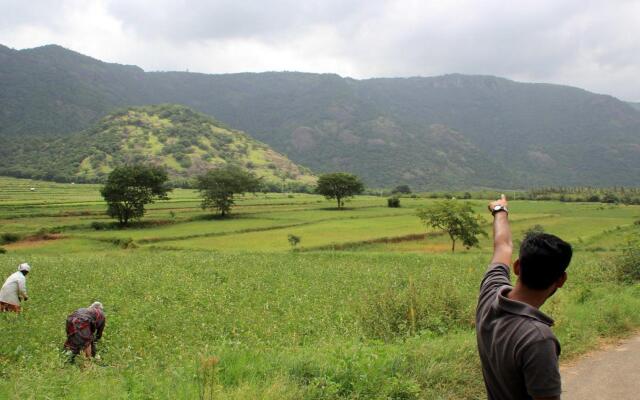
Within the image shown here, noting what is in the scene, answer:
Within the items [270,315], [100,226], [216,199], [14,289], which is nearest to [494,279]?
[270,315]

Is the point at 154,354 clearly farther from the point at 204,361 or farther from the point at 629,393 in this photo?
the point at 629,393

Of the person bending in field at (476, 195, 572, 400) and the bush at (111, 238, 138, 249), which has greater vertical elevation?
the person bending in field at (476, 195, 572, 400)

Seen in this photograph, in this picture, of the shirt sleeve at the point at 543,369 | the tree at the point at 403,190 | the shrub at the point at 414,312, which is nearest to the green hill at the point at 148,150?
the tree at the point at 403,190

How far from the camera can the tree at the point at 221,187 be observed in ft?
243

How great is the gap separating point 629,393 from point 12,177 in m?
161

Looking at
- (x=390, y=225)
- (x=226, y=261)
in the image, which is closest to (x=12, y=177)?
(x=390, y=225)

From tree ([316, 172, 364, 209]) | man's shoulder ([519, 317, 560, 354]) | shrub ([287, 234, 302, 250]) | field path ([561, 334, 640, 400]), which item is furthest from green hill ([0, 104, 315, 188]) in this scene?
man's shoulder ([519, 317, 560, 354])

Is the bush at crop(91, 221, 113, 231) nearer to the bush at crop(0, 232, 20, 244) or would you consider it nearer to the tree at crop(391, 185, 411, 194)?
the bush at crop(0, 232, 20, 244)

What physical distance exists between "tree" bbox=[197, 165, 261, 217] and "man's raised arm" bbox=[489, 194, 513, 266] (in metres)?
69.9

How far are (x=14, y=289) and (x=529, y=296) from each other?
56.8ft

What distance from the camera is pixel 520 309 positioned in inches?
136

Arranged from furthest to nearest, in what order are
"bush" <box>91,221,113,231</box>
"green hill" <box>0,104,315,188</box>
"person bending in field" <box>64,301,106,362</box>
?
"green hill" <box>0,104,315,188</box> < "bush" <box>91,221,113,231</box> < "person bending in field" <box>64,301,106,362</box>

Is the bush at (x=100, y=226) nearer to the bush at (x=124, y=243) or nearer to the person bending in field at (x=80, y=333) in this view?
the bush at (x=124, y=243)

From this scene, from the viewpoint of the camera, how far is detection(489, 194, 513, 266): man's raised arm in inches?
167
